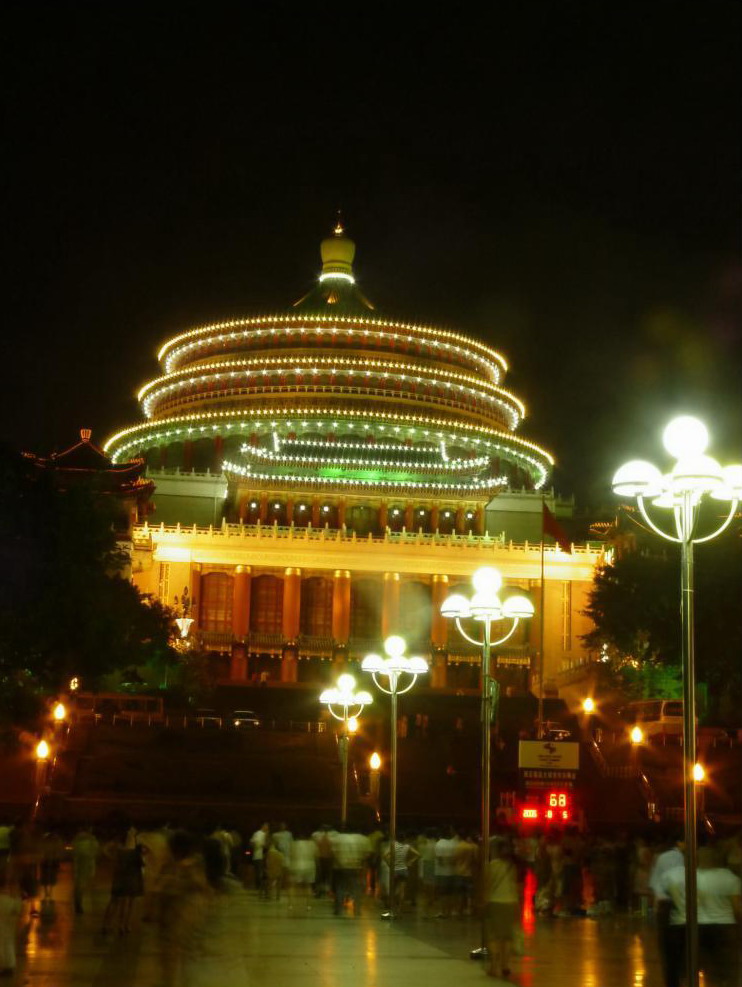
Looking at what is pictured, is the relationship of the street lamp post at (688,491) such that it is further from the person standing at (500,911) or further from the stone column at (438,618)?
the stone column at (438,618)

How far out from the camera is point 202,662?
65500mm

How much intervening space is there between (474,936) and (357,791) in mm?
20109

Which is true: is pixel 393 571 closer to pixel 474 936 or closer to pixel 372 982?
pixel 474 936

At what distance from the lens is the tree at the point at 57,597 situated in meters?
43.5

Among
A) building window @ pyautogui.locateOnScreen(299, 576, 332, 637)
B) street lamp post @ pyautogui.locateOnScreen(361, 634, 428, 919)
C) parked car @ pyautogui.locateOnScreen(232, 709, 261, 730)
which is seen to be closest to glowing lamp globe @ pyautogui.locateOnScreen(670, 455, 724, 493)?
street lamp post @ pyautogui.locateOnScreen(361, 634, 428, 919)

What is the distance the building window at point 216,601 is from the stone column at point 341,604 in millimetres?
5123

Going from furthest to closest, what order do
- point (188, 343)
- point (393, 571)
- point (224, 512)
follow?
1. point (188, 343)
2. point (224, 512)
3. point (393, 571)

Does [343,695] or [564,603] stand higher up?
[564,603]

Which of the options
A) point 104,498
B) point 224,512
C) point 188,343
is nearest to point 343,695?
point 104,498

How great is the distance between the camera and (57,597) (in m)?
46.8

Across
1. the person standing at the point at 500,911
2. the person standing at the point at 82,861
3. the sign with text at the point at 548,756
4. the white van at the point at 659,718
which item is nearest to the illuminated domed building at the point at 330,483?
the white van at the point at 659,718

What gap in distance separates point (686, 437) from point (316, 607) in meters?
62.3

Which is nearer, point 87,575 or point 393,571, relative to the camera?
point 87,575

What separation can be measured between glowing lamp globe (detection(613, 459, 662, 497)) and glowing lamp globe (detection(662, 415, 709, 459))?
602 millimetres
